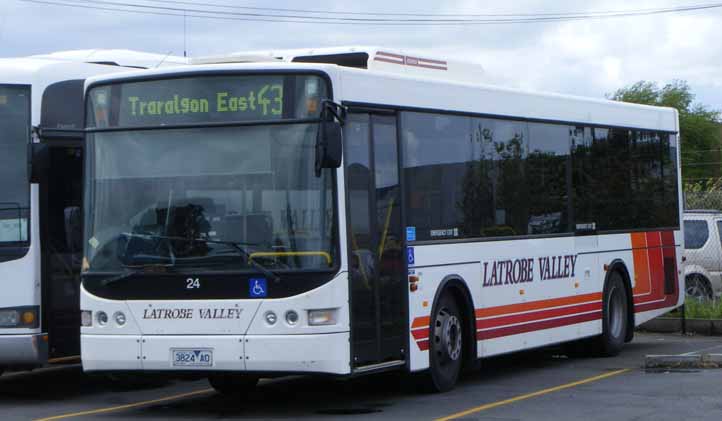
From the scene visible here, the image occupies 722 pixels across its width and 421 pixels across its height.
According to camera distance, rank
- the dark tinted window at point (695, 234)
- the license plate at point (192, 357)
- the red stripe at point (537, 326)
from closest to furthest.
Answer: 1. the license plate at point (192, 357)
2. the red stripe at point (537, 326)
3. the dark tinted window at point (695, 234)

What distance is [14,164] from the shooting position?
550 inches

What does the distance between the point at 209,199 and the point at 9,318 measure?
9.21ft

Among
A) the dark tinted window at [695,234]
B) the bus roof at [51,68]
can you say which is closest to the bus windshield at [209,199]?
the bus roof at [51,68]

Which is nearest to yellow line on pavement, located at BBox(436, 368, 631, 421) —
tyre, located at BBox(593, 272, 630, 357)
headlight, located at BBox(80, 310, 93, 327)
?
tyre, located at BBox(593, 272, 630, 357)

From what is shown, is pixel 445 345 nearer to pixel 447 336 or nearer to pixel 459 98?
pixel 447 336

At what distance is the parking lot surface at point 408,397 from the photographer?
12.4m

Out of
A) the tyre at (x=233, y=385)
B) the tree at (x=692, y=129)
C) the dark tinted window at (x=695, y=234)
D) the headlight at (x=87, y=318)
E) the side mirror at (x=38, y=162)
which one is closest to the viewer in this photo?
the headlight at (x=87, y=318)

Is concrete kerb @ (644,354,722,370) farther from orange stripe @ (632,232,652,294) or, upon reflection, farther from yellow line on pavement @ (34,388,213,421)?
yellow line on pavement @ (34,388,213,421)

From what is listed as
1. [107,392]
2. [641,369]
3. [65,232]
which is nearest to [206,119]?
[65,232]

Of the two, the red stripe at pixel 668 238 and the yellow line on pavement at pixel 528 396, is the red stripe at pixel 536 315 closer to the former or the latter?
the yellow line on pavement at pixel 528 396

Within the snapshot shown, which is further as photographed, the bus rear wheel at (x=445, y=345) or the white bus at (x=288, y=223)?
the bus rear wheel at (x=445, y=345)

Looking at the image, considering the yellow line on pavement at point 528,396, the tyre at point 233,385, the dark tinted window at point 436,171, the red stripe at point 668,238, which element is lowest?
the yellow line on pavement at point 528,396

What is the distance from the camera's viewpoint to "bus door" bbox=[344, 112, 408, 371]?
12.3 metres

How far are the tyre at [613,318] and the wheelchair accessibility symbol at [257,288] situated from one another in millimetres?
7037
